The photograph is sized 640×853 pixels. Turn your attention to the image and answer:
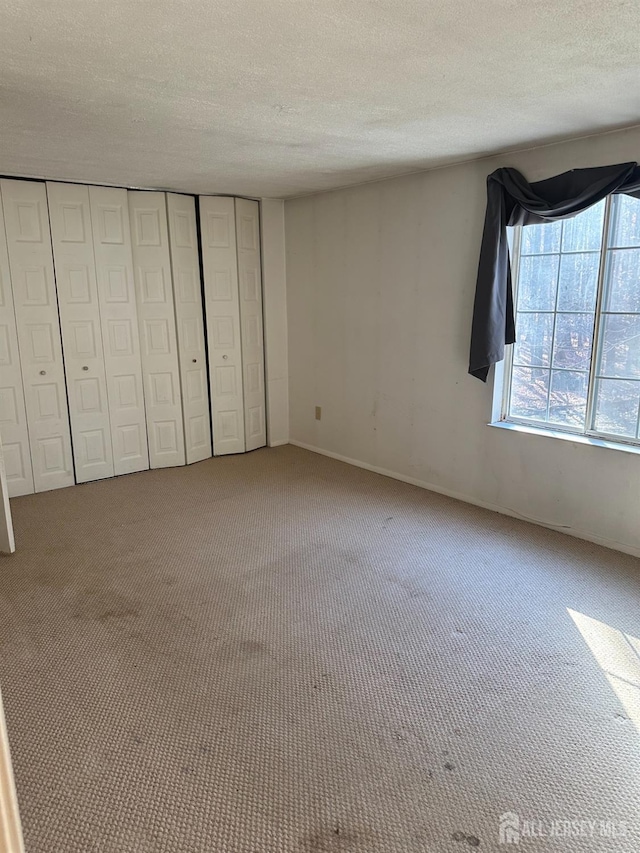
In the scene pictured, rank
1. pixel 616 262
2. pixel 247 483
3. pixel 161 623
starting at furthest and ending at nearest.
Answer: pixel 247 483 < pixel 616 262 < pixel 161 623

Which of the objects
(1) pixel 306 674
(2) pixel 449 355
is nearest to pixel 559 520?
(2) pixel 449 355

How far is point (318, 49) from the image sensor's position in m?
1.99

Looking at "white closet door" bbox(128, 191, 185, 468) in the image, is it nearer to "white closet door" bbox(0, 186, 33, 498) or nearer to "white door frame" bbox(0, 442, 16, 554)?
"white closet door" bbox(0, 186, 33, 498)

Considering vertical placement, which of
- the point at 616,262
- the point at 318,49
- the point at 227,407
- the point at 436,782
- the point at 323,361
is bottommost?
the point at 436,782

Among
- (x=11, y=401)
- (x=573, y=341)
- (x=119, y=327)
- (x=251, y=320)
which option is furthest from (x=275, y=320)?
(x=573, y=341)

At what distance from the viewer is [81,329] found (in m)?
4.51

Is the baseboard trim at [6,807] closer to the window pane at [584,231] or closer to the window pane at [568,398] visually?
the window pane at [568,398]

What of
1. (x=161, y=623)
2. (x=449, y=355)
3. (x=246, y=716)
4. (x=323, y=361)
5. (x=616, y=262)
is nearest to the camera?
(x=246, y=716)

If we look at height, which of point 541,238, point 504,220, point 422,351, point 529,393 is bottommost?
point 529,393

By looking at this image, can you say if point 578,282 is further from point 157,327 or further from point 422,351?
point 157,327

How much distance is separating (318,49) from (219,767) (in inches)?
96.1

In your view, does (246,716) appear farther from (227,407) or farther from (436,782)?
(227,407)

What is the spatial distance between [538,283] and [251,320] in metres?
2.63

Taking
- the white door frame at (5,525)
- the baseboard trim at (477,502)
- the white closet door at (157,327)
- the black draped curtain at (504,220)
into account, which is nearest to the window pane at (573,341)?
the black draped curtain at (504,220)
